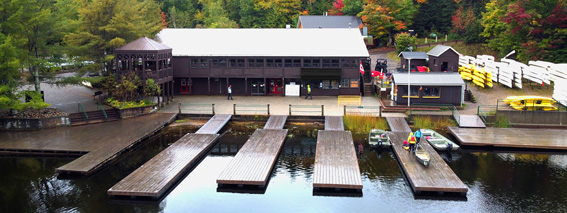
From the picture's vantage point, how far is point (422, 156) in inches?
938

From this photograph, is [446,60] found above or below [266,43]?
below

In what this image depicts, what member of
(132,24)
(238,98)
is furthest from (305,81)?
(132,24)

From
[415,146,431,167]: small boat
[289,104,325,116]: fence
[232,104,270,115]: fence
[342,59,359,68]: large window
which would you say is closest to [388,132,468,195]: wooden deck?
[415,146,431,167]: small boat

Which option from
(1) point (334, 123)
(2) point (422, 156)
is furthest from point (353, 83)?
(2) point (422, 156)

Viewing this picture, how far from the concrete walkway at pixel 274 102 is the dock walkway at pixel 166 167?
21.8 ft

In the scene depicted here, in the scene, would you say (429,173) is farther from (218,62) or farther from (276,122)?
(218,62)

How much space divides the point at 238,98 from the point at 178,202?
22.2m

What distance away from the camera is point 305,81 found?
42375mm

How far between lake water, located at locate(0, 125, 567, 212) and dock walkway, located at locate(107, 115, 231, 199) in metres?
0.42

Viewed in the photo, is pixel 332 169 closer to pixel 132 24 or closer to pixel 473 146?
pixel 473 146

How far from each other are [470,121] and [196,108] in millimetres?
19801

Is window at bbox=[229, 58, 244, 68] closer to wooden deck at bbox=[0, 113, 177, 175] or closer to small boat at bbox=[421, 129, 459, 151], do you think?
wooden deck at bbox=[0, 113, 177, 175]

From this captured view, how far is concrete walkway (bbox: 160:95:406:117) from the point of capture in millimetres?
36344

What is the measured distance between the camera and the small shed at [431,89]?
36.0m
